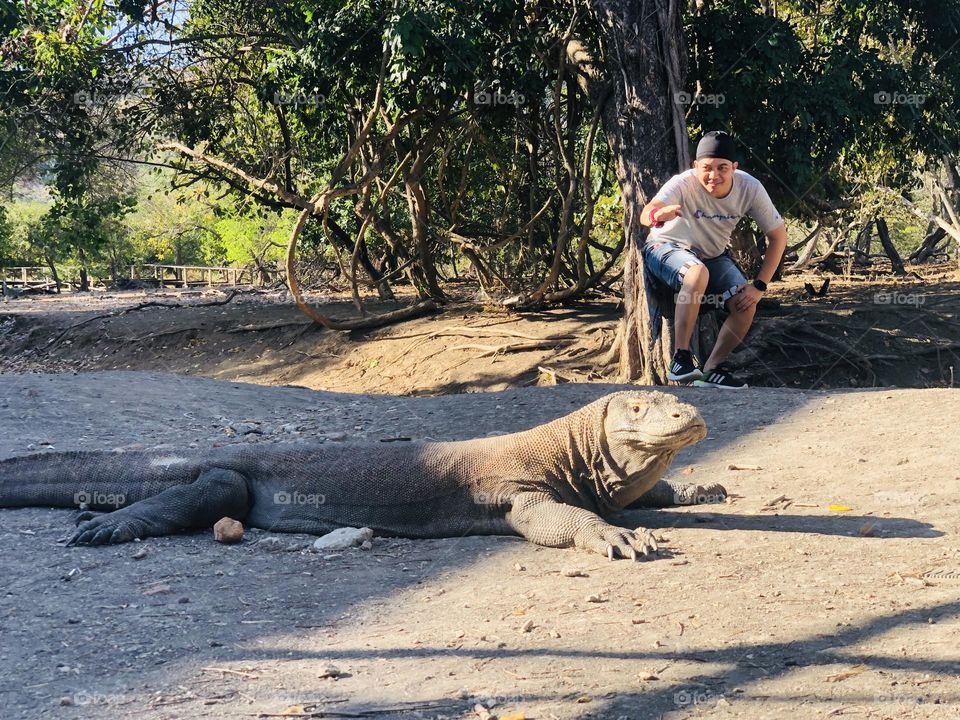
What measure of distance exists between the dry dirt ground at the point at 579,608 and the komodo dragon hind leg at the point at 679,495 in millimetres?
69

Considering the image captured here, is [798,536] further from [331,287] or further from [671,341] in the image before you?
[331,287]

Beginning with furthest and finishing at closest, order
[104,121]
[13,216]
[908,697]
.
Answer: [13,216] < [104,121] < [908,697]

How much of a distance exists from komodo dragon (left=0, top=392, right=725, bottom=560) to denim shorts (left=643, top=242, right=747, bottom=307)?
2.23m

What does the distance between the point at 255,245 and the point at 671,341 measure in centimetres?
3214

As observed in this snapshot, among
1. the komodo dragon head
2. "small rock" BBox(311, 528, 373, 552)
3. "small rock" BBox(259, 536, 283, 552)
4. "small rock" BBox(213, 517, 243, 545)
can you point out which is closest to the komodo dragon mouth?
the komodo dragon head

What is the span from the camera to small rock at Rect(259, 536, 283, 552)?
4789 mm

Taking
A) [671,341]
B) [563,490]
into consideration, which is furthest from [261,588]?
[671,341]

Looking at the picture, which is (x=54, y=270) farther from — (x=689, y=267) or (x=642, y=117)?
(x=689, y=267)

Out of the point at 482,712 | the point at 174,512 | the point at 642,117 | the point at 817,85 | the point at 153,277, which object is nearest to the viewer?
the point at 482,712

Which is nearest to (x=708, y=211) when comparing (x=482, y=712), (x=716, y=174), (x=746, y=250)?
(x=716, y=174)

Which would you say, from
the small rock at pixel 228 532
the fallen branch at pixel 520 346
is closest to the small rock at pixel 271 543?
the small rock at pixel 228 532

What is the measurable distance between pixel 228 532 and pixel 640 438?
1942mm

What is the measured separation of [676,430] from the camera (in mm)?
4320

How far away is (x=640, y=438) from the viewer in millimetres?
4512
